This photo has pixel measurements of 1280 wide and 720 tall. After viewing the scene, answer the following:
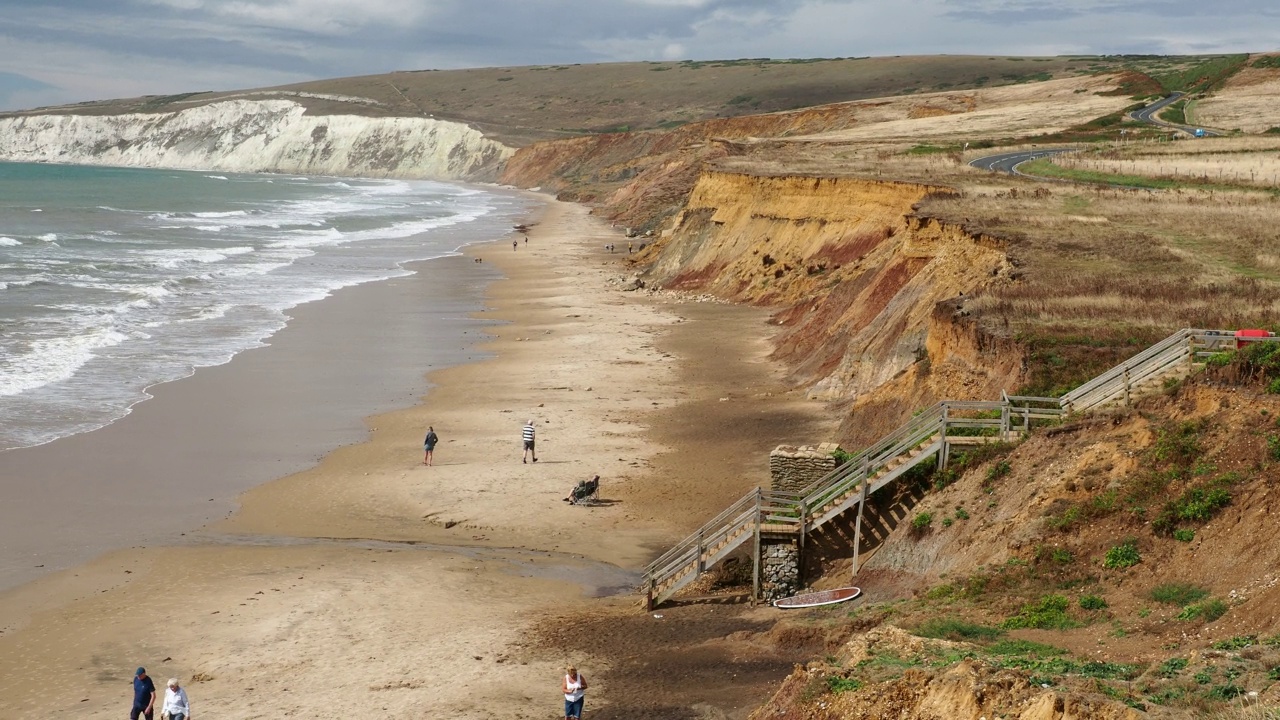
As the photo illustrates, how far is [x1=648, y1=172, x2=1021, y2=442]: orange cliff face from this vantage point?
24.0 metres

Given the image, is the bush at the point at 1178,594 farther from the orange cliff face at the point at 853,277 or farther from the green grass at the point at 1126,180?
the green grass at the point at 1126,180

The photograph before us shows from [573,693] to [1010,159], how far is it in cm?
5133

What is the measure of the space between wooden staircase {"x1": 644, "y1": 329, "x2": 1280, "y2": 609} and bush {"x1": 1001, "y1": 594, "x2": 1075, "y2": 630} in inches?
159

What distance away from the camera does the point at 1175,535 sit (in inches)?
610

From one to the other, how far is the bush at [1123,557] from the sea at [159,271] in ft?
73.0

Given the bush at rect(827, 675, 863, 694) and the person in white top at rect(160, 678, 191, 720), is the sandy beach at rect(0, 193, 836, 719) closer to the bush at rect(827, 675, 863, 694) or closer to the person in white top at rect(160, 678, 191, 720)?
the person in white top at rect(160, 678, 191, 720)

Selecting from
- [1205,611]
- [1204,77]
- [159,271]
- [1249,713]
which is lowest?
[159,271]

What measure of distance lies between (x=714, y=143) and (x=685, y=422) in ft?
201

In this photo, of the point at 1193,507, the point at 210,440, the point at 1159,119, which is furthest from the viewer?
the point at 1159,119

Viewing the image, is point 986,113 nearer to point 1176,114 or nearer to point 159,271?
point 1176,114

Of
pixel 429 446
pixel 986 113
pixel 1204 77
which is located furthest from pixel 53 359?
pixel 1204 77

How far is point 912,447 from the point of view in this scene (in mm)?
19703

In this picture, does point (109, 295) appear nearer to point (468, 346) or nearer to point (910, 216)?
point (468, 346)

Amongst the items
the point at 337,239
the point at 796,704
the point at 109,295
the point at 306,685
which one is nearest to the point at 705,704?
the point at 796,704
